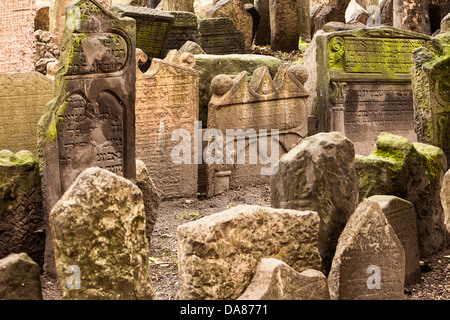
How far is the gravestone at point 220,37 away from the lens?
37.5ft

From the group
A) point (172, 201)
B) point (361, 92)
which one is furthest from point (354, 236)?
point (361, 92)

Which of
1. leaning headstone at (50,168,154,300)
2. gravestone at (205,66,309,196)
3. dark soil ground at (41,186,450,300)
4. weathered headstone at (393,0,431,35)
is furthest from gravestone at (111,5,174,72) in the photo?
leaning headstone at (50,168,154,300)

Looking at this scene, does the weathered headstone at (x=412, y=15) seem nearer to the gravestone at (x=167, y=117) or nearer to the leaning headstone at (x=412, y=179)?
the gravestone at (x=167, y=117)

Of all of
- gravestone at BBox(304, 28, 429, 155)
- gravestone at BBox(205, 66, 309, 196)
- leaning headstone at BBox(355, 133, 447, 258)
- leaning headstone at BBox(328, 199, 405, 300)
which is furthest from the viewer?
gravestone at BBox(304, 28, 429, 155)

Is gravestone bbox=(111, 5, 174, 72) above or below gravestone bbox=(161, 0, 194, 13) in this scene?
below

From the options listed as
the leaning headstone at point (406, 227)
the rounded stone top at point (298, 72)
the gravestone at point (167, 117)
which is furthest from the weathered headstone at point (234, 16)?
the leaning headstone at point (406, 227)

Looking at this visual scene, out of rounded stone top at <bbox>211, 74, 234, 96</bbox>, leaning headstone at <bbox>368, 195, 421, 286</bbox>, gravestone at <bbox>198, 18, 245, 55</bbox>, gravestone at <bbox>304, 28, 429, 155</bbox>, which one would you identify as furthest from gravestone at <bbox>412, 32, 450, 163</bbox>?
gravestone at <bbox>198, 18, 245, 55</bbox>

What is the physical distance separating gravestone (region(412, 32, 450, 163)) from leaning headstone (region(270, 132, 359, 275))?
6.40ft

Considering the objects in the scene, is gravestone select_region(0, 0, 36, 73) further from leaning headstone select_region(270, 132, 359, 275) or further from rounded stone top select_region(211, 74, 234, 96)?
leaning headstone select_region(270, 132, 359, 275)

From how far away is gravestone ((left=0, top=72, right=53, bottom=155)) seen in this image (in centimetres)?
755

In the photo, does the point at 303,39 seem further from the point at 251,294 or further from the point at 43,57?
the point at 251,294

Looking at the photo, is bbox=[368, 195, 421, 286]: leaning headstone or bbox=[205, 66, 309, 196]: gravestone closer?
bbox=[368, 195, 421, 286]: leaning headstone

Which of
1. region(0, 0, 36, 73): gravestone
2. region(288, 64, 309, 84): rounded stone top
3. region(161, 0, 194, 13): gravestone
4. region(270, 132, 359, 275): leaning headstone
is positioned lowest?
region(270, 132, 359, 275): leaning headstone

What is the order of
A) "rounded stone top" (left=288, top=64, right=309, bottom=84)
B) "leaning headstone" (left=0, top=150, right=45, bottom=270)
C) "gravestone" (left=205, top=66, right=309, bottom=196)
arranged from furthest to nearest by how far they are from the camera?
"rounded stone top" (left=288, top=64, right=309, bottom=84), "gravestone" (left=205, top=66, right=309, bottom=196), "leaning headstone" (left=0, top=150, right=45, bottom=270)
